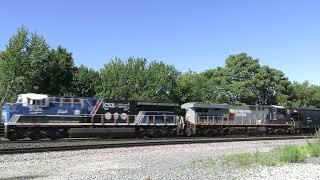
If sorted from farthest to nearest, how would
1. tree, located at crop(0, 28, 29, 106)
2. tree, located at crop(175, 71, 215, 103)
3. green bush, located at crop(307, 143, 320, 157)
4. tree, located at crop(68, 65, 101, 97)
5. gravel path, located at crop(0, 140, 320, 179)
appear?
tree, located at crop(175, 71, 215, 103), tree, located at crop(68, 65, 101, 97), tree, located at crop(0, 28, 29, 106), green bush, located at crop(307, 143, 320, 157), gravel path, located at crop(0, 140, 320, 179)

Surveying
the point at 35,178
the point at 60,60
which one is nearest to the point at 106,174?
the point at 35,178

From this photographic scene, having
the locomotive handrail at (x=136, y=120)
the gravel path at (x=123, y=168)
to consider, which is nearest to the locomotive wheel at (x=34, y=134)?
Result: the locomotive handrail at (x=136, y=120)

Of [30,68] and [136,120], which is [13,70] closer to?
[30,68]

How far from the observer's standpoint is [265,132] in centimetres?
4250

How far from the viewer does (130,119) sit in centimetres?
3356

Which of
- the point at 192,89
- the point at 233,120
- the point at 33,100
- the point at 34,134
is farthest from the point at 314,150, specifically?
the point at 192,89

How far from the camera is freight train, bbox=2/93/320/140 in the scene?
94.9 feet

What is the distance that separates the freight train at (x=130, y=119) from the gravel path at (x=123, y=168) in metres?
10.5

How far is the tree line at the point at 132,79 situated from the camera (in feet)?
154

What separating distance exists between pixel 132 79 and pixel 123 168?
42.8 meters

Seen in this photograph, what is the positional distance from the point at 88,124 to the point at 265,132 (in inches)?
709

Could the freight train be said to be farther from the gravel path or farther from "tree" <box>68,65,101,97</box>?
A: "tree" <box>68,65,101,97</box>

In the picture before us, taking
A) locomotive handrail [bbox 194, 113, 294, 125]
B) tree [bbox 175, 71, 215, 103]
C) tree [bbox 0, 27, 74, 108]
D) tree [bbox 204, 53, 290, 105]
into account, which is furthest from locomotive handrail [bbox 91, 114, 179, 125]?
tree [bbox 204, 53, 290, 105]

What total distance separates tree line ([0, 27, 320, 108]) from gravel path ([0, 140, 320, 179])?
28982mm
